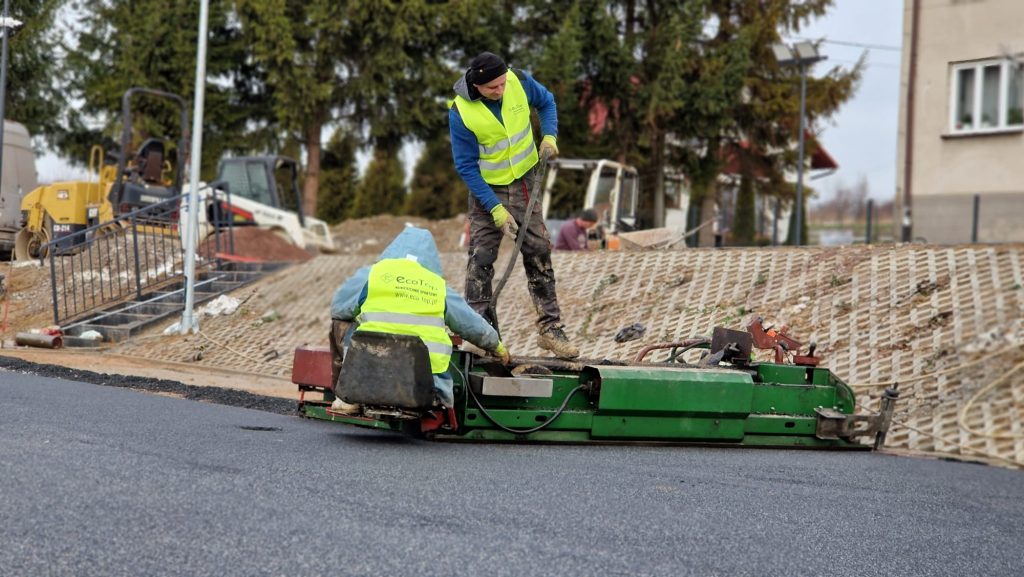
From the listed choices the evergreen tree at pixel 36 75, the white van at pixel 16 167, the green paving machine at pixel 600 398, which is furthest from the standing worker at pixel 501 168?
the evergreen tree at pixel 36 75

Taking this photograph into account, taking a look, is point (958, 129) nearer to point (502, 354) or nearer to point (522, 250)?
point (522, 250)

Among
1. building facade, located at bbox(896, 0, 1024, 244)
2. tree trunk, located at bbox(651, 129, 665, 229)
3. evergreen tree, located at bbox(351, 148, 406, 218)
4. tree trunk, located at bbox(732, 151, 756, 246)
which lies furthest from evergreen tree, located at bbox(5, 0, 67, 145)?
building facade, located at bbox(896, 0, 1024, 244)

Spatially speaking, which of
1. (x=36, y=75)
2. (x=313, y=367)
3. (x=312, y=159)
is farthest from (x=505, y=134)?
(x=36, y=75)

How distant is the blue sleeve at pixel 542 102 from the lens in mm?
6840

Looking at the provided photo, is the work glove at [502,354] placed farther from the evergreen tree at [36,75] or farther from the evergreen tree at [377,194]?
the evergreen tree at [377,194]

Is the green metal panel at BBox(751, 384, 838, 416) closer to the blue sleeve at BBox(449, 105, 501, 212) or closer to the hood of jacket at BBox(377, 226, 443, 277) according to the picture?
the blue sleeve at BBox(449, 105, 501, 212)

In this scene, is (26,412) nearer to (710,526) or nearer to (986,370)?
(710,526)

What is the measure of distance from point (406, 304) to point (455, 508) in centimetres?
162

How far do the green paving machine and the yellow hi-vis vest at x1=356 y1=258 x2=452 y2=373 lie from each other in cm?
10

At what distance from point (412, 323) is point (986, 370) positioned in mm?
4586

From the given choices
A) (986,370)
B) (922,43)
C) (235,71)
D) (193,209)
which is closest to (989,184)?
(922,43)

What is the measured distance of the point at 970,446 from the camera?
7.25m

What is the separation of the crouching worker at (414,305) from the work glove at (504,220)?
0.72 meters

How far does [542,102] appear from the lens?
694 cm
